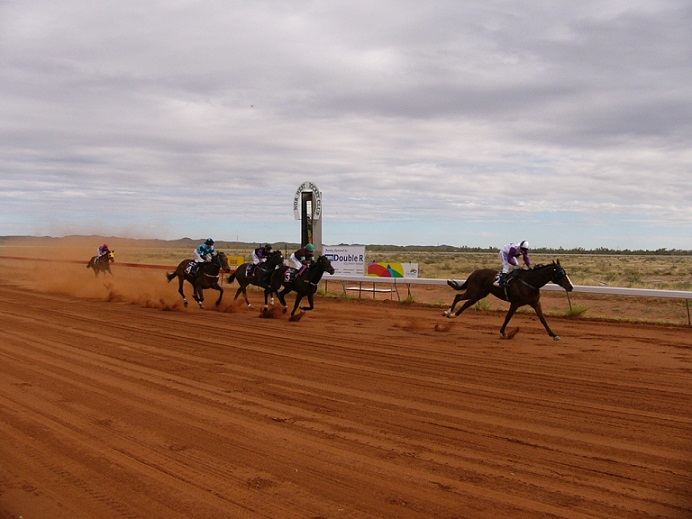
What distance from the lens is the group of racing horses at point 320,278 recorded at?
597 inches

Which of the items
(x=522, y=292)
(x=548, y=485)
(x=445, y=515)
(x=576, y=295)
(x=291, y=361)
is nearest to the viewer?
(x=445, y=515)

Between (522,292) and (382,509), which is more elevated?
(522,292)

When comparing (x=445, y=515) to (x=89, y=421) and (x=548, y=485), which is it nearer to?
(x=548, y=485)

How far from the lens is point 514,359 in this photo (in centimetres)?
1211

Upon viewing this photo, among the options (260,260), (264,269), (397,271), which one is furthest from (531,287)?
(397,271)

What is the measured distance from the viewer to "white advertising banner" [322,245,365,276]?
26.3 metres

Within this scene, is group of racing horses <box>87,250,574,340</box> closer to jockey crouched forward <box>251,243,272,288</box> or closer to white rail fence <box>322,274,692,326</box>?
jockey crouched forward <box>251,243,272,288</box>

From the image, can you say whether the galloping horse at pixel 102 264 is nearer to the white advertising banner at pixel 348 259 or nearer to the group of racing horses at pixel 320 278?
the group of racing horses at pixel 320 278

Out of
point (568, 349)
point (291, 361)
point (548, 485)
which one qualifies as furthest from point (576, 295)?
point (548, 485)

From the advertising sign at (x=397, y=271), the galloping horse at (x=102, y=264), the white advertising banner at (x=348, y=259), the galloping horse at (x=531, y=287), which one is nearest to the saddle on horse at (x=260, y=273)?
the white advertising banner at (x=348, y=259)

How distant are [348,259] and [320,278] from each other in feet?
28.3

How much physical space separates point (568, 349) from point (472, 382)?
4.30 meters

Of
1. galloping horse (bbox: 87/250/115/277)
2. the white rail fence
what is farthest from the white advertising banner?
galloping horse (bbox: 87/250/115/277)

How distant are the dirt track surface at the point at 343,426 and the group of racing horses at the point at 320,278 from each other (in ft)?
3.76
